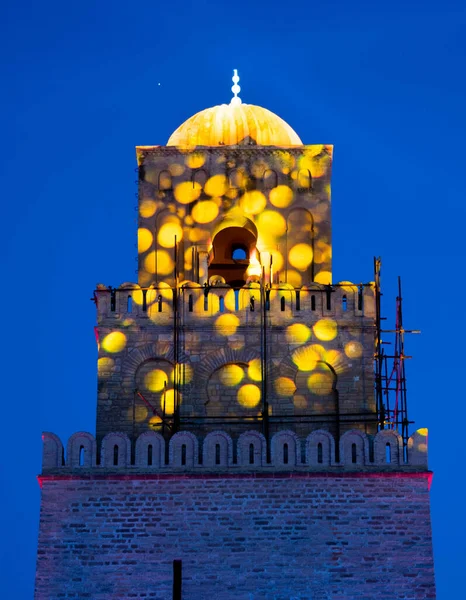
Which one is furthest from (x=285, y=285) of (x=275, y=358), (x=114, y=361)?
(x=114, y=361)

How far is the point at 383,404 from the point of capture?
41031 millimetres

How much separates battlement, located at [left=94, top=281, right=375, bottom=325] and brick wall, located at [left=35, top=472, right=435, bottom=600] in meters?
4.51

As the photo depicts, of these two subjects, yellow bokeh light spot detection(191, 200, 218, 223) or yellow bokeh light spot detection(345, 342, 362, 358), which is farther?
yellow bokeh light spot detection(191, 200, 218, 223)

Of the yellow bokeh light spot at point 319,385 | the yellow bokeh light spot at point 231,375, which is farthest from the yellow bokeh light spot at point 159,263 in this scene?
the yellow bokeh light spot at point 319,385

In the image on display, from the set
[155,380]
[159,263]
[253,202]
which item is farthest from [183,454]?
[253,202]

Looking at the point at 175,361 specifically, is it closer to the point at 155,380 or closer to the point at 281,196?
the point at 155,380

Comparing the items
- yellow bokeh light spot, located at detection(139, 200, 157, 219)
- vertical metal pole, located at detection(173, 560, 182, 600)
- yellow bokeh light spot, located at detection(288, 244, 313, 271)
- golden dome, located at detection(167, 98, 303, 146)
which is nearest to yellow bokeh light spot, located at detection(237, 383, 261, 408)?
yellow bokeh light spot, located at detection(288, 244, 313, 271)

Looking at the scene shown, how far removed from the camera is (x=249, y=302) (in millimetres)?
40750

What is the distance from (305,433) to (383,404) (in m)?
2.21

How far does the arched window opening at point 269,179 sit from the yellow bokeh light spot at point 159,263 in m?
2.94

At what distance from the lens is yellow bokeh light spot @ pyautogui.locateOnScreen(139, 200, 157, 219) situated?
43.4 metres

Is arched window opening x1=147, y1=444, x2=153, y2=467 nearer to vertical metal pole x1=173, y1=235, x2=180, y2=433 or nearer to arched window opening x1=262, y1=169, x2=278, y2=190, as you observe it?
vertical metal pole x1=173, y1=235, x2=180, y2=433

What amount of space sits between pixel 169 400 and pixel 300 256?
5.17m

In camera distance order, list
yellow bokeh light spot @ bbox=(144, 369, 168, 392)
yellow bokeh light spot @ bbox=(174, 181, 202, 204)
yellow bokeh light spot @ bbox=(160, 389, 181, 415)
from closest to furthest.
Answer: yellow bokeh light spot @ bbox=(160, 389, 181, 415), yellow bokeh light spot @ bbox=(144, 369, 168, 392), yellow bokeh light spot @ bbox=(174, 181, 202, 204)
